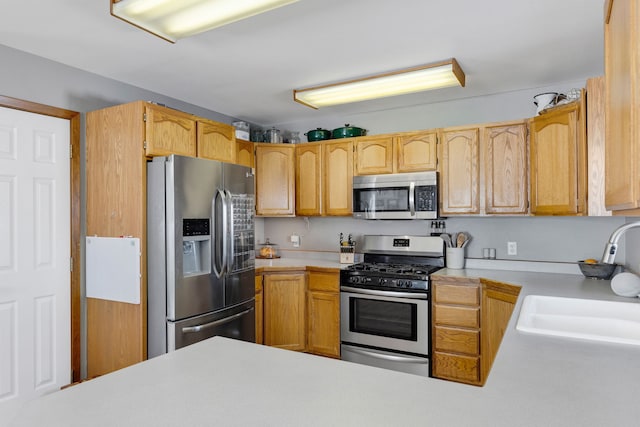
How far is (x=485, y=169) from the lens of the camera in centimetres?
331

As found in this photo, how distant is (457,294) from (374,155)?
4.79 ft

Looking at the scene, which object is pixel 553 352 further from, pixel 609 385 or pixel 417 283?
pixel 417 283

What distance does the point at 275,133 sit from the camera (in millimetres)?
4281

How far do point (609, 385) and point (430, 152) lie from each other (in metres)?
2.69

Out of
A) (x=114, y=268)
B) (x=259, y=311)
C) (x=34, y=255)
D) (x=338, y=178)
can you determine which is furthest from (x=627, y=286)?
(x=34, y=255)

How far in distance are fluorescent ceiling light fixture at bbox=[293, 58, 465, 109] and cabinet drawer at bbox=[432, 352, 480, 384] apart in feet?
6.83

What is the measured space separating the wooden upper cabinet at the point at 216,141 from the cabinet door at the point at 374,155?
3.91ft

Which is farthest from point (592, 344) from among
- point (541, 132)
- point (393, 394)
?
point (541, 132)

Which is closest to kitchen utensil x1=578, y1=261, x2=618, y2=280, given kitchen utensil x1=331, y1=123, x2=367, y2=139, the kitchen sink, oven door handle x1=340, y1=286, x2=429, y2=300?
the kitchen sink

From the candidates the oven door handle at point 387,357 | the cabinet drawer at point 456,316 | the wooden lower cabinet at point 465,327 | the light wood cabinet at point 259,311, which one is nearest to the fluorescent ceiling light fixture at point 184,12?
the light wood cabinet at point 259,311

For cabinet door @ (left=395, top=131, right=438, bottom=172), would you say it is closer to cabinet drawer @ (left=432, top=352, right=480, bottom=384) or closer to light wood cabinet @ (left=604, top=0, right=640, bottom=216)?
cabinet drawer @ (left=432, top=352, right=480, bottom=384)

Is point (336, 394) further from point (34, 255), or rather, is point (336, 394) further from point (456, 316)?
point (34, 255)

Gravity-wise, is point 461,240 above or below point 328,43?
below

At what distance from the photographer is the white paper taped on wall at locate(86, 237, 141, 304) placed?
8.87 ft
